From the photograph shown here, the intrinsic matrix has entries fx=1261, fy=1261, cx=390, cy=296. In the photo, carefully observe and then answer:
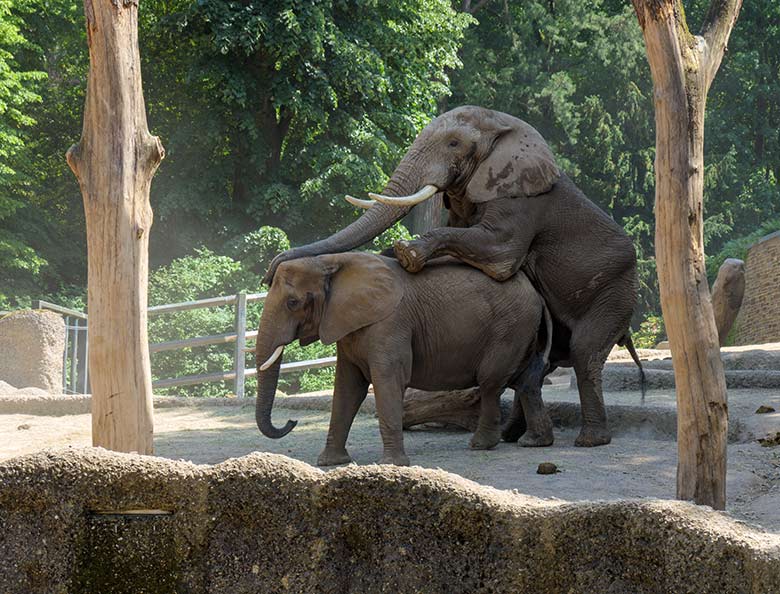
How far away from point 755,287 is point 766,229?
129 inches

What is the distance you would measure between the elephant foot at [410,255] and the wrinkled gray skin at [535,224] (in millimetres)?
381

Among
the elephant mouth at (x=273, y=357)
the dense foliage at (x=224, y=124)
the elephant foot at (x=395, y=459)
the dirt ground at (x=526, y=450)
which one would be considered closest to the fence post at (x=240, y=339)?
the dirt ground at (x=526, y=450)

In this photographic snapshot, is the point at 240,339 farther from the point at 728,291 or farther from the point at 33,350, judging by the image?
the point at 728,291

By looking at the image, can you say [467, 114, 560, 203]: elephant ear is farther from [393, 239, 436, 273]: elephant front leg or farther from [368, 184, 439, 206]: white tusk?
[393, 239, 436, 273]: elephant front leg

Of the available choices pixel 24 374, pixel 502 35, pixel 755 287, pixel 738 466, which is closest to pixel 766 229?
pixel 755 287

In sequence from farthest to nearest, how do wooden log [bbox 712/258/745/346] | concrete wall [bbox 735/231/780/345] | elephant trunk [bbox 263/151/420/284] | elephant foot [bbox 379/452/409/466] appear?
concrete wall [bbox 735/231/780/345] → wooden log [bbox 712/258/745/346] → elephant trunk [bbox 263/151/420/284] → elephant foot [bbox 379/452/409/466]

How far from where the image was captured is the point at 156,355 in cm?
1900

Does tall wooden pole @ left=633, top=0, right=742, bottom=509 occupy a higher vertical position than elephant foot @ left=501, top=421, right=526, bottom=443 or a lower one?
higher

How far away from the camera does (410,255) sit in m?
8.16

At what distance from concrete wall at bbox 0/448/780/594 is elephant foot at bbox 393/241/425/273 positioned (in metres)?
3.51

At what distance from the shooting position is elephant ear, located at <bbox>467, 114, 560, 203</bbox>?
8.70 meters

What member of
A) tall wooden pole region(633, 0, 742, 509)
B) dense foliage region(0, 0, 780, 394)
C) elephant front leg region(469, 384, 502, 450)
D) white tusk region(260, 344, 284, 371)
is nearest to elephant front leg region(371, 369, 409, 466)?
white tusk region(260, 344, 284, 371)

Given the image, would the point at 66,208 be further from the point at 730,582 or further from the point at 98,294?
the point at 730,582

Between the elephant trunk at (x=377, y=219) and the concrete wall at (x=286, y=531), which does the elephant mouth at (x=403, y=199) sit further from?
the concrete wall at (x=286, y=531)
